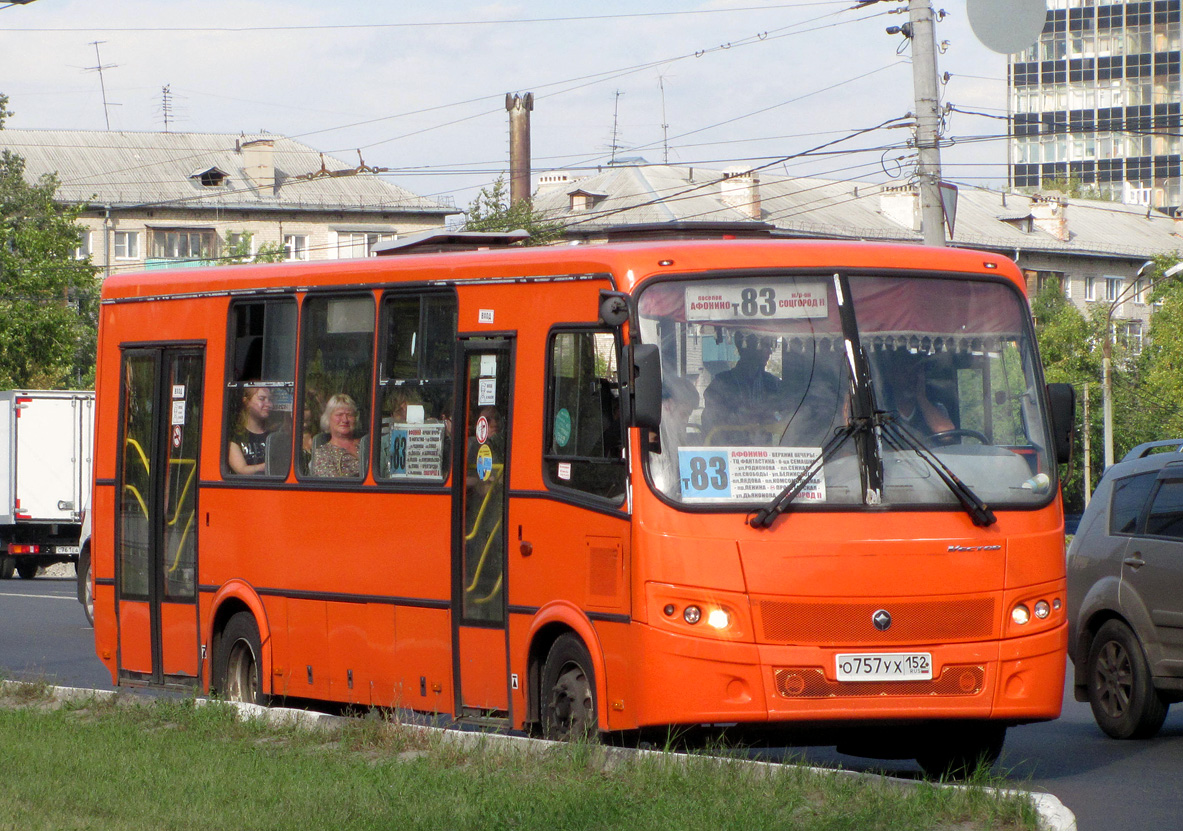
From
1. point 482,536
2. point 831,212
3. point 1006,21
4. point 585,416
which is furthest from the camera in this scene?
point 831,212

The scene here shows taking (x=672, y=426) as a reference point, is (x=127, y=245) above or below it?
above

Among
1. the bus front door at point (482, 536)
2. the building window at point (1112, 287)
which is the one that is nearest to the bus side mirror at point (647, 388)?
the bus front door at point (482, 536)

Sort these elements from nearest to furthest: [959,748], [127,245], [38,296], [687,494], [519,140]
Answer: [687,494], [959,748], [38,296], [519,140], [127,245]

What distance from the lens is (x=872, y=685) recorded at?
823 centimetres

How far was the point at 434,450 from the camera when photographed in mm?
10102

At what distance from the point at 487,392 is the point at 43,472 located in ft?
84.5

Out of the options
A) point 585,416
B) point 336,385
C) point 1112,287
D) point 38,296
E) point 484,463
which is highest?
point 1112,287

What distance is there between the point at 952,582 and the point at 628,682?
1547mm

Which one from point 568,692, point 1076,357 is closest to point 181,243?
point 1076,357

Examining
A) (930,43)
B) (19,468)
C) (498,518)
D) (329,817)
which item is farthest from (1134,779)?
(19,468)

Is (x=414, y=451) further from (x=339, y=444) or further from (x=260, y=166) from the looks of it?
(x=260, y=166)

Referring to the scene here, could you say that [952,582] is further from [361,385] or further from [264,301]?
[264,301]

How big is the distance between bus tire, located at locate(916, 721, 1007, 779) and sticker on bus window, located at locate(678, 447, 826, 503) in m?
1.59

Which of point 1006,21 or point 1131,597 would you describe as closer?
point 1131,597
